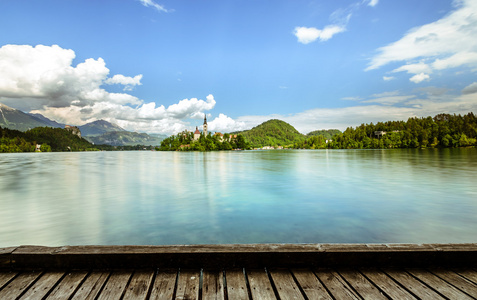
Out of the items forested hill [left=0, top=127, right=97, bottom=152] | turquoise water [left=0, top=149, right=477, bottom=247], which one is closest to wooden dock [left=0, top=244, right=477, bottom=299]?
turquoise water [left=0, top=149, right=477, bottom=247]

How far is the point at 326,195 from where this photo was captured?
15.0m

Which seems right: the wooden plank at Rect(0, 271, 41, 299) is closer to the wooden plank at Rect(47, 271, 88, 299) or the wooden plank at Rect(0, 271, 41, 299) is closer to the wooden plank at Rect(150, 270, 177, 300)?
the wooden plank at Rect(47, 271, 88, 299)

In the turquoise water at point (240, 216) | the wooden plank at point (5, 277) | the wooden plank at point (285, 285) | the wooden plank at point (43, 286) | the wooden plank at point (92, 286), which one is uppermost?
the wooden plank at point (5, 277)

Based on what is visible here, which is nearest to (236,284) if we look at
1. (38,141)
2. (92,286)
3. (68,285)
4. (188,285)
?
(188,285)

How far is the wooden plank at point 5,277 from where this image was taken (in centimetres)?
295

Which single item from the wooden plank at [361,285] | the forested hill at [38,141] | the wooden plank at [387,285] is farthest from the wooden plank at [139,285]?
the forested hill at [38,141]

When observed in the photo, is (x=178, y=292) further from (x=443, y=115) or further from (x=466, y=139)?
(x=443, y=115)

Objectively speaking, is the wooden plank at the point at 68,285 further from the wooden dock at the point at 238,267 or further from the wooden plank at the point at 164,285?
the wooden plank at the point at 164,285

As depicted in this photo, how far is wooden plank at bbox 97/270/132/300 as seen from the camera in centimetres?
274

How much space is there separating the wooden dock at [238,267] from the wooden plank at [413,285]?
0.04 ft

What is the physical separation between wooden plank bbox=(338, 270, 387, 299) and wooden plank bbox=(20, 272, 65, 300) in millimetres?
3532

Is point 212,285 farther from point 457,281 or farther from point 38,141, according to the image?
point 38,141

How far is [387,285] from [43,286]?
405 centimetres

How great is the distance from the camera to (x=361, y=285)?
2922 millimetres
